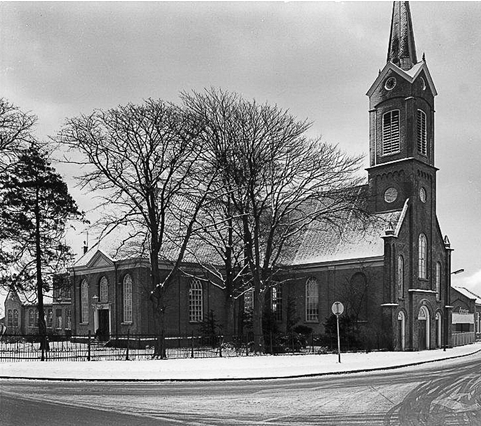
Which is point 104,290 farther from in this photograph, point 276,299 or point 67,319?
point 276,299

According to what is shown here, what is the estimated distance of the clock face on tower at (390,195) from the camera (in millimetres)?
42906

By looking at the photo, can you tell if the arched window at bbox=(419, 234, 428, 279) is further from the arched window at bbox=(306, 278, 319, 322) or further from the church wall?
the arched window at bbox=(306, 278, 319, 322)

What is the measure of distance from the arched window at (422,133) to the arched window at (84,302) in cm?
2735

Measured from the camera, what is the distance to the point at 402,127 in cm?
4278

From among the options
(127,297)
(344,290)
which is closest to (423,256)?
(344,290)

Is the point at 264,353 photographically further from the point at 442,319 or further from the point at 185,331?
the point at 442,319

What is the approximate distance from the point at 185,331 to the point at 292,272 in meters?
9.40

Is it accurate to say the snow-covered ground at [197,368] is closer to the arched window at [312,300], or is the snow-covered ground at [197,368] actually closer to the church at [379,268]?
the church at [379,268]

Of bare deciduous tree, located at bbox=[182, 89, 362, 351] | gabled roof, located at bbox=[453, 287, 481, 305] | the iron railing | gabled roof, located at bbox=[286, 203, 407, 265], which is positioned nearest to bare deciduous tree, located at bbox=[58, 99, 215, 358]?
bare deciduous tree, located at bbox=[182, 89, 362, 351]

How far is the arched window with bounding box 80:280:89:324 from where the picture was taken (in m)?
47.1

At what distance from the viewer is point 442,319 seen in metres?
45.6

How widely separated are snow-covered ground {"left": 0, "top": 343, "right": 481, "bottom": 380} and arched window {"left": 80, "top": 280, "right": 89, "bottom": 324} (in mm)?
20245

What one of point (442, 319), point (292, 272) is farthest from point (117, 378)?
point (442, 319)

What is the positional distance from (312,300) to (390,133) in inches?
536
